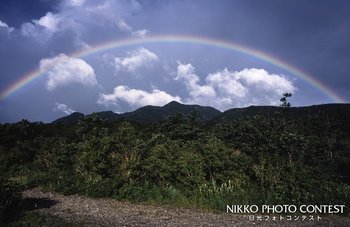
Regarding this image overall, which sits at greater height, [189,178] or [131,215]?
[189,178]

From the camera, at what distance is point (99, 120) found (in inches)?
1921

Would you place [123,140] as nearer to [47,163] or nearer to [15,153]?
[47,163]

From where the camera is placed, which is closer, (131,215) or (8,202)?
(8,202)

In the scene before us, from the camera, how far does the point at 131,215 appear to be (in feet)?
39.1

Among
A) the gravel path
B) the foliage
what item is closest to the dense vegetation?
the foliage

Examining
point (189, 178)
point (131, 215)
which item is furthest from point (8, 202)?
point (189, 178)

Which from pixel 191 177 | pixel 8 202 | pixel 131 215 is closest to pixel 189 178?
pixel 191 177

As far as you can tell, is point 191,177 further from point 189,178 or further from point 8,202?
point 8,202

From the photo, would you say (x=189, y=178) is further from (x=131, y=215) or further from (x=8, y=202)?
(x=8, y=202)

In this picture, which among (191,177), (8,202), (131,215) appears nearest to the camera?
(8,202)

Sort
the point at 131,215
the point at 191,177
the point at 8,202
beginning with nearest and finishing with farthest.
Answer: the point at 8,202 < the point at 131,215 < the point at 191,177

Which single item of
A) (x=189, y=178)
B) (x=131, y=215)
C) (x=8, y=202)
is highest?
(x=189, y=178)

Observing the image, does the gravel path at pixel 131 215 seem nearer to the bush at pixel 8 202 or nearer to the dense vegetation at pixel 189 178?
the dense vegetation at pixel 189 178

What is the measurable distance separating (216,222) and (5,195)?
6.29m
